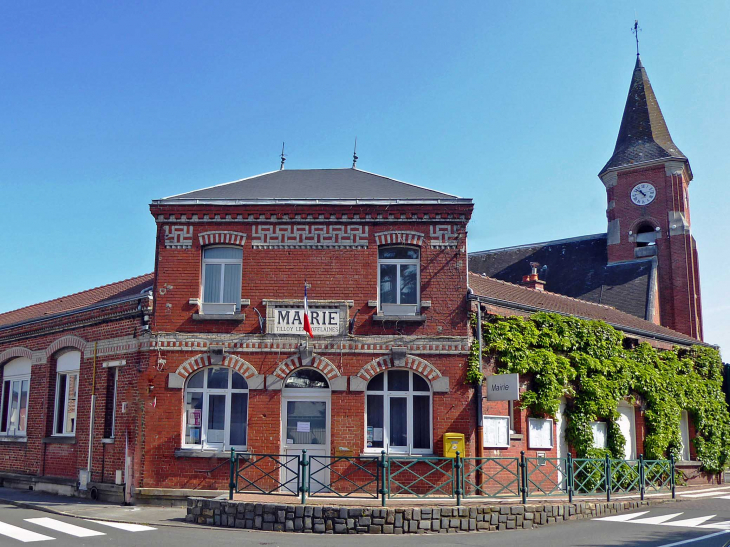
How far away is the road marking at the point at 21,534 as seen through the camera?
36.6 ft

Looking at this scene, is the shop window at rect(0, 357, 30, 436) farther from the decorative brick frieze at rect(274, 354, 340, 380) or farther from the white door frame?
the decorative brick frieze at rect(274, 354, 340, 380)

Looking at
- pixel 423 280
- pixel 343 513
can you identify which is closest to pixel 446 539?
pixel 343 513

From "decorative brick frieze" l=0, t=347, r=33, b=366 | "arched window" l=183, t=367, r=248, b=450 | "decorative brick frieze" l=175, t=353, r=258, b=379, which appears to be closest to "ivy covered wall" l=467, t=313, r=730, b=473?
"decorative brick frieze" l=175, t=353, r=258, b=379

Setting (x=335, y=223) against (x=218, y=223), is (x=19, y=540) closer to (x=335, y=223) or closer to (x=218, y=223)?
(x=218, y=223)

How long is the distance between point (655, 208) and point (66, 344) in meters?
26.5

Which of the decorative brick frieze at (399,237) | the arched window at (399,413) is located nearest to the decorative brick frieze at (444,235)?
the decorative brick frieze at (399,237)

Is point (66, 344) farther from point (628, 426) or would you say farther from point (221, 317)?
point (628, 426)

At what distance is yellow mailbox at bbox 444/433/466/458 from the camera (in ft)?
49.6

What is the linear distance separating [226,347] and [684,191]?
2628cm

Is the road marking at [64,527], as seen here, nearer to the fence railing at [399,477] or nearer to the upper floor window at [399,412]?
the fence railing at [399,477]

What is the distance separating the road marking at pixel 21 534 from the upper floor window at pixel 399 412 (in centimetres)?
683

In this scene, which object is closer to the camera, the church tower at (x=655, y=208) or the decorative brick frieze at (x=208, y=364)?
the decorative brick frieze at (x=208, y=364)

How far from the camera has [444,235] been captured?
16281mm

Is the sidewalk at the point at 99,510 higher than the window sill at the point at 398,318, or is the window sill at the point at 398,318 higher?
the window sill at the point at 398,318
